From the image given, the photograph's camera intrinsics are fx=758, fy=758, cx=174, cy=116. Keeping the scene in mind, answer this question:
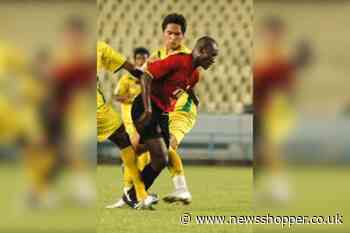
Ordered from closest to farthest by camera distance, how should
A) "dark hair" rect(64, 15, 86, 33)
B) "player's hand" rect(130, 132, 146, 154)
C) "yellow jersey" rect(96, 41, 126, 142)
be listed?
"dark hair" rect(64, 15, 86, 33)
"yellow jersey" rect(96, 41, 126, 142)
"player's hand" rect(130, 132, 146, 154)

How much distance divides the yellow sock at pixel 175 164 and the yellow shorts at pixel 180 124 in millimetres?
57

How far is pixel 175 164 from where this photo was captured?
3.11m

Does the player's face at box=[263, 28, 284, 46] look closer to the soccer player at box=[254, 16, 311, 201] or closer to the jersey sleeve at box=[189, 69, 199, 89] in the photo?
the soccer player at box=[254, 16, 311, 201]

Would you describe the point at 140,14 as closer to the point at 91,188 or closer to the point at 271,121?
the point at 271,121

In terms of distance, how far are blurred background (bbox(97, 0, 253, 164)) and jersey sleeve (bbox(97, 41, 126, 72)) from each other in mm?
27

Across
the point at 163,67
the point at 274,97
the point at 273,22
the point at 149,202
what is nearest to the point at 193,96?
the point at 163,67

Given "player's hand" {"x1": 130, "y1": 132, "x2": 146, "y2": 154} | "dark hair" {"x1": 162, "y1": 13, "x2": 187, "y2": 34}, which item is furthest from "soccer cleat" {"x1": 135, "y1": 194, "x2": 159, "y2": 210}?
"dark hair" {"x1": 162, "y1": 13, "x2": 187, "y2": 34}

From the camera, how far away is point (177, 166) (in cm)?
310

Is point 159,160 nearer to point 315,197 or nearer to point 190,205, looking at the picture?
point 190,205

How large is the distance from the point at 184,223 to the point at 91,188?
882mm

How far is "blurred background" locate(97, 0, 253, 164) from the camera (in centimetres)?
245

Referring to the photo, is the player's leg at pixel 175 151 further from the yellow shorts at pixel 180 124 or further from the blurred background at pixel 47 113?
the blurred background at pixel 47 113

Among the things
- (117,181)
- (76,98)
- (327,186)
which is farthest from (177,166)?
(76,98)

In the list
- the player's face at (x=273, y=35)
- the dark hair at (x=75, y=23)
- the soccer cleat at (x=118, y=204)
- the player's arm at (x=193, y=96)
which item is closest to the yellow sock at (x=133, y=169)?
the soccer cleat at (x=118, y=204)
